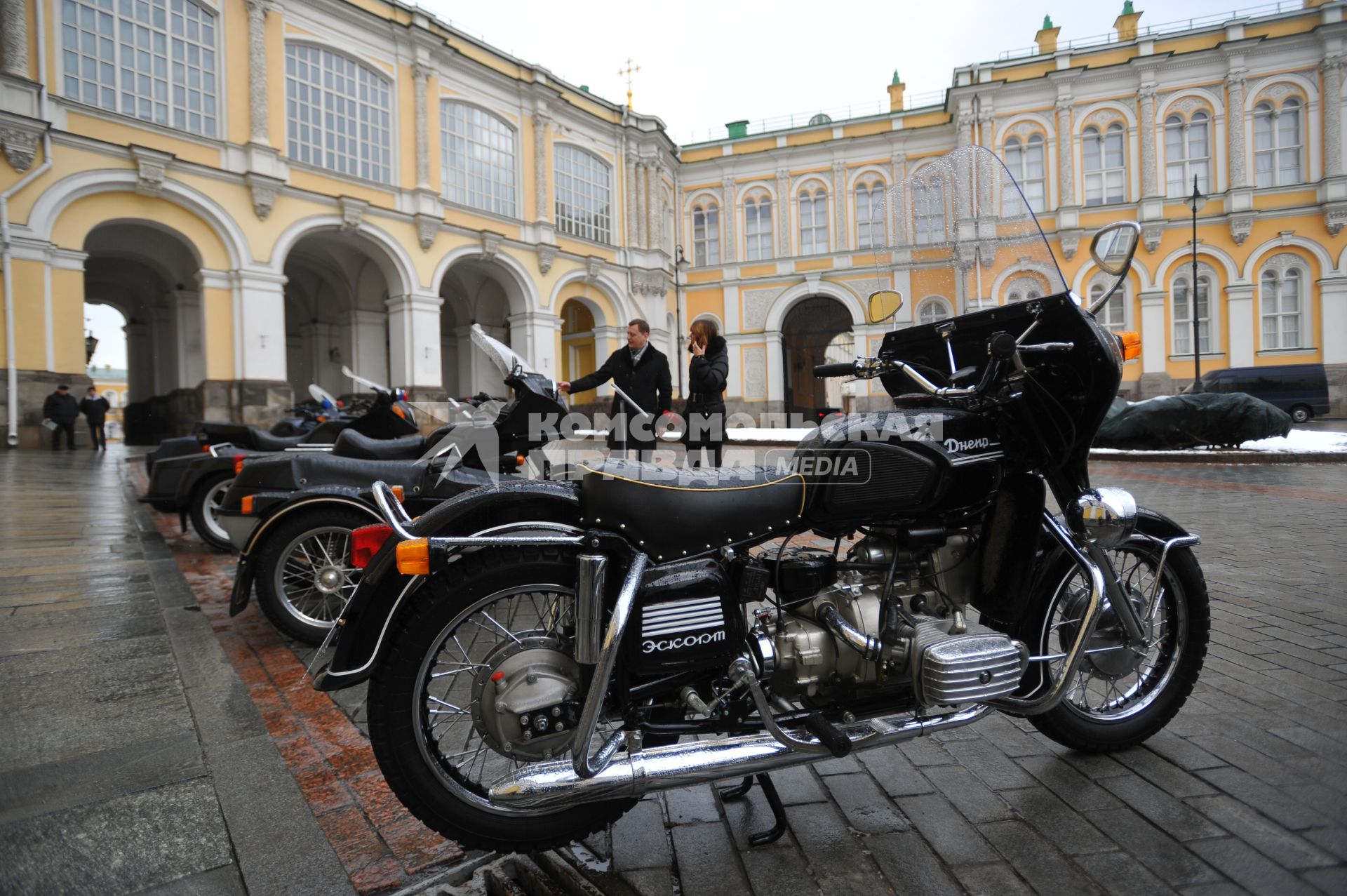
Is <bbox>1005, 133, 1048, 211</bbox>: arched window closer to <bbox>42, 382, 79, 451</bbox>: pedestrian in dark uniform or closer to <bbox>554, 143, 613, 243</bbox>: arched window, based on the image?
<bbox>554, 143, 613, 243</bbox>: arched window

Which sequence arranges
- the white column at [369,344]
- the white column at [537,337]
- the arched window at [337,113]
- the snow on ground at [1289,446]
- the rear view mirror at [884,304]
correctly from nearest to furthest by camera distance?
the rear view mirror at [884,304]
the snow on ground at [1289,446]
the arched window at [337,113]
the white column at [369,344]
the white column at [537,337]

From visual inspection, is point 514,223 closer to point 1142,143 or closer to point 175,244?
point 175,244

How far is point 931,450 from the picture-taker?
6.74 feet

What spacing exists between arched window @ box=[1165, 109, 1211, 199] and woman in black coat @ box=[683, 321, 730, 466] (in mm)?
27738

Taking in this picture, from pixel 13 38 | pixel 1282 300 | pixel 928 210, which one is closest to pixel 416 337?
pixel 13 38

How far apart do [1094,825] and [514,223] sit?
85.0ft

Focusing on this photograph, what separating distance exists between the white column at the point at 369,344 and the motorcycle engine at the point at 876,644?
2478 centimetres

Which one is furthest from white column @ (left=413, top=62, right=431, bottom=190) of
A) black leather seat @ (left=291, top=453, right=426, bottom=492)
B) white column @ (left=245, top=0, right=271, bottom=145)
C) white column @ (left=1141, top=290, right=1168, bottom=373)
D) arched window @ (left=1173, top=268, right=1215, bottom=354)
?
arched window @ (left=1173, top=268, right=1215, bottom=354)

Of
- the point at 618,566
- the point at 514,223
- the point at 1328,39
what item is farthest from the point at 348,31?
the point at 1328,39

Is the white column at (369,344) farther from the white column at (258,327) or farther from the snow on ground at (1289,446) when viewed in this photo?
the snow on ground at (1289,446)

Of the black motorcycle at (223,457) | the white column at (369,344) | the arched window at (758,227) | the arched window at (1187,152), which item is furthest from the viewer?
the arched window at (758,227)

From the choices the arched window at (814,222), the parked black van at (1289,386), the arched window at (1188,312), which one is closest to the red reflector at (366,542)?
the parked black van at (1289,386)

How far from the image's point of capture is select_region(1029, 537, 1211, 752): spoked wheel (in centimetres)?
233

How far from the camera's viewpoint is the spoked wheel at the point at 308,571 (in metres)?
3.66
